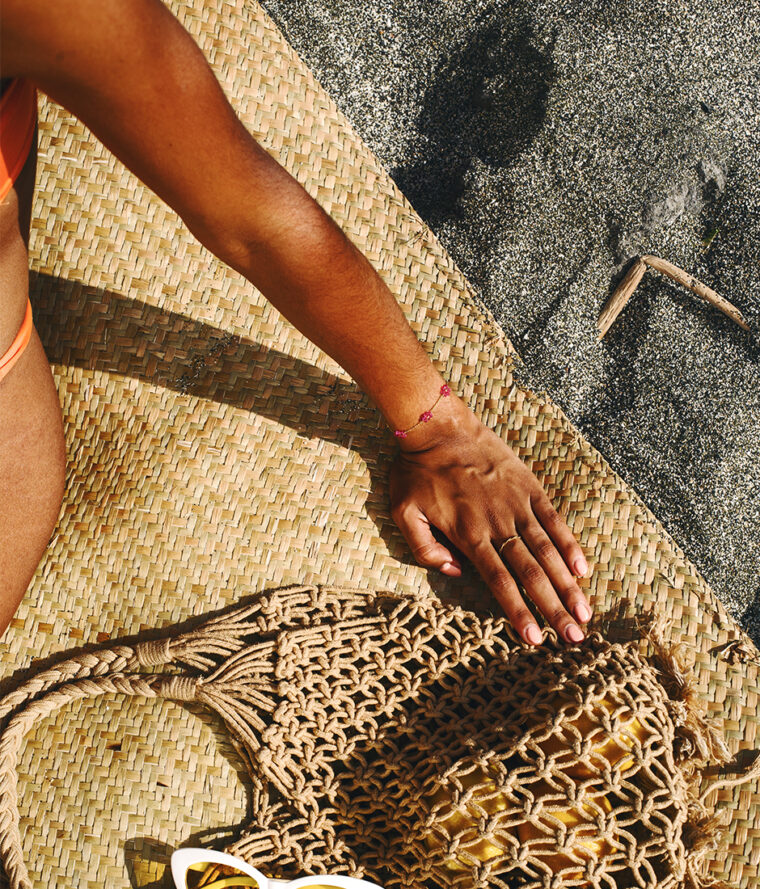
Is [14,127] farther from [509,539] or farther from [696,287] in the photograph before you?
[696,287]

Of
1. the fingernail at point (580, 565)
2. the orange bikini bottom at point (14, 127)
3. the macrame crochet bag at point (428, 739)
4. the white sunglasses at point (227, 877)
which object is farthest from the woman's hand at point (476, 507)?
the orange bikini bottom at point (14, 127)

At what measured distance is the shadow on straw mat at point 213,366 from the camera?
1288 mm

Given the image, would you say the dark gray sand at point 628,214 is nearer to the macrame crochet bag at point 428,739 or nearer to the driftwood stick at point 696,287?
the driftwood stick at point 696,287

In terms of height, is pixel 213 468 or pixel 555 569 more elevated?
pixel 555 569

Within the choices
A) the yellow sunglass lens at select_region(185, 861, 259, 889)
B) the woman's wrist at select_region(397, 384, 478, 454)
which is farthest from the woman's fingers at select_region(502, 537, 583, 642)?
the yellow sunglass lens at select_region(185, 861, 259, 889)

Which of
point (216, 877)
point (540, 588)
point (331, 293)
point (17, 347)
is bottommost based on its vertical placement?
point (216, 877)

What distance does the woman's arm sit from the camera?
0.74m

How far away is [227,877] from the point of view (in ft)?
3.33

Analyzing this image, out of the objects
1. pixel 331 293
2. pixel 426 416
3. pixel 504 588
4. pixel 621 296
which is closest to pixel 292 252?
pixel 331 293

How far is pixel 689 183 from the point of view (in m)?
1.55

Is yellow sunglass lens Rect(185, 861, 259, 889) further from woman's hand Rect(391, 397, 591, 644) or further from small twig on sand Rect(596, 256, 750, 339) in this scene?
small twig on sand Rect(596, 256, 750, 339)

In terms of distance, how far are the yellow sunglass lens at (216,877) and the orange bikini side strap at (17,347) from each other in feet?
2.47

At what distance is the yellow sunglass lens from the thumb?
0.52 m

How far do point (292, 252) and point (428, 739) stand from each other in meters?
0.70
